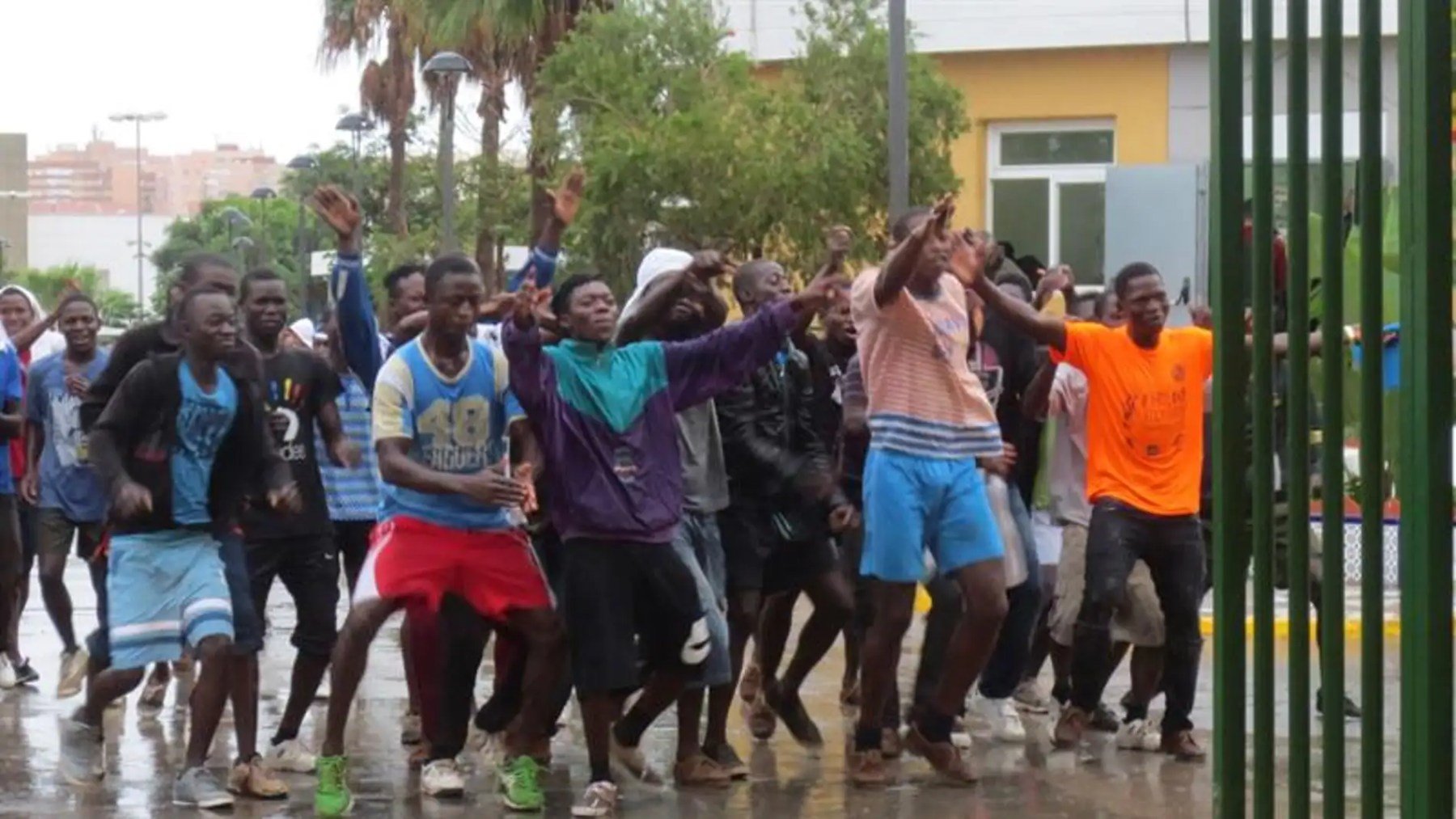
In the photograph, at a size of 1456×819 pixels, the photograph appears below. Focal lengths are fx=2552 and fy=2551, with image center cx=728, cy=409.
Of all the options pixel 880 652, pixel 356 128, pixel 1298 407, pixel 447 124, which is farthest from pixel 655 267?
pixel 356 128

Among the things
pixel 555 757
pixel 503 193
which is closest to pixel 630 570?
pixel 555 757

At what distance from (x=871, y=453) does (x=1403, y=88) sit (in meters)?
4.95

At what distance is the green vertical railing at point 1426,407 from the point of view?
364cm

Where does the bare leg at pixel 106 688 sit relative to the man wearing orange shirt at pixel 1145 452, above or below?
below

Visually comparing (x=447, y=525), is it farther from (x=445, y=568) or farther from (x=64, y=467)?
(x=64, y=467)

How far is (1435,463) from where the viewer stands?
12.1 ft

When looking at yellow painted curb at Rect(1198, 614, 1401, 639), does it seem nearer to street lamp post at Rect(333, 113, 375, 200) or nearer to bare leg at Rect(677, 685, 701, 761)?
bare leg at Rect(677, 685, 701, 761)

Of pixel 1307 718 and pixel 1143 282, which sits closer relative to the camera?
pixel 1307 718

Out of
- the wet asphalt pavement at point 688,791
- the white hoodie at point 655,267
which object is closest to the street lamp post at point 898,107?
the wet asphalt pavement at point 688,791

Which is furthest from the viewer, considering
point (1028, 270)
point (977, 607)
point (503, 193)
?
point (503, 193)

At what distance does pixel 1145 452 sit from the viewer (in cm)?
917

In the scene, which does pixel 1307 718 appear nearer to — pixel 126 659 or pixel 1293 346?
pixel 1293 346

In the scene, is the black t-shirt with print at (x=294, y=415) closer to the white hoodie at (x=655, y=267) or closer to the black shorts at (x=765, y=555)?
the white hoodie at (x=655, y=267)

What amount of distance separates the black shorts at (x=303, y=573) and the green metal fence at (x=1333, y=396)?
17.1ft
